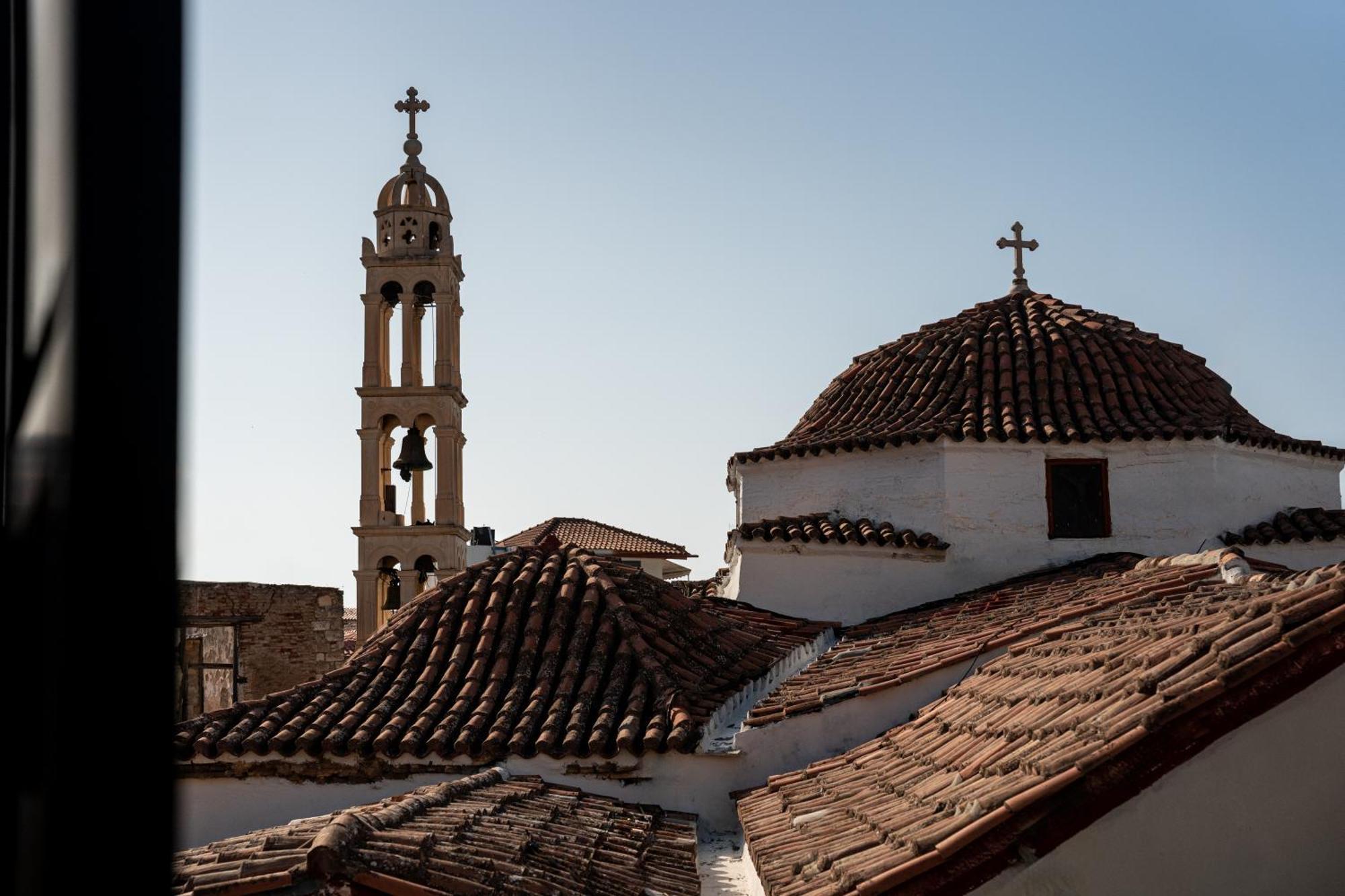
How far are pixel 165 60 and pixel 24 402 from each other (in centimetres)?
65

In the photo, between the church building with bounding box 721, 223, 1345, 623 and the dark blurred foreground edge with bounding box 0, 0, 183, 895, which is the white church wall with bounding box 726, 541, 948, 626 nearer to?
the church building with bounding box 721, 223, 1345, 623

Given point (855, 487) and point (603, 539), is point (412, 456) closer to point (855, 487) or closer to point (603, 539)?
point (855, 487)

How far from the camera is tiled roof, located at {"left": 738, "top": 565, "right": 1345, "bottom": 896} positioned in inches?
208

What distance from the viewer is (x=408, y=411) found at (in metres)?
19.1

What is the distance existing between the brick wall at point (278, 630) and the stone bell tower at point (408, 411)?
196 centimetres

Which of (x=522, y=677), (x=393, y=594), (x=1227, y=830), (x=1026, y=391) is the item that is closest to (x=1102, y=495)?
(x=1026, y=391)

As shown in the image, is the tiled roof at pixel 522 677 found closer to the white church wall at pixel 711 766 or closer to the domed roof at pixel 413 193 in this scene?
the white church wall at pixel 711 766

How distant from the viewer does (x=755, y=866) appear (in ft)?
24.5

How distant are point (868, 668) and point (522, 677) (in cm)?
256

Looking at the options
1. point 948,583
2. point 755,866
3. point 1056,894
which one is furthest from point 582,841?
point 948,583

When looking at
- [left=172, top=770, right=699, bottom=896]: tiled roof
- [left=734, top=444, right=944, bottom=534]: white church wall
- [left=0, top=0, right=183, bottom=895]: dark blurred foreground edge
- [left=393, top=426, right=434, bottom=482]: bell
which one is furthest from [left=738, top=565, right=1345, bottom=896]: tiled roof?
[left=393, top=426, right=434, bottom=482]: bell

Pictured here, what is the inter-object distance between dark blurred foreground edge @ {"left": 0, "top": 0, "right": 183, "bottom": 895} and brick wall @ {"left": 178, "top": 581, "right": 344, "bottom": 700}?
14429 millimetres

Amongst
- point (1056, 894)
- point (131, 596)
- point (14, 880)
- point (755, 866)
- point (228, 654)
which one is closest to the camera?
point (14, 880)

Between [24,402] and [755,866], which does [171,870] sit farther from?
[755,866]
